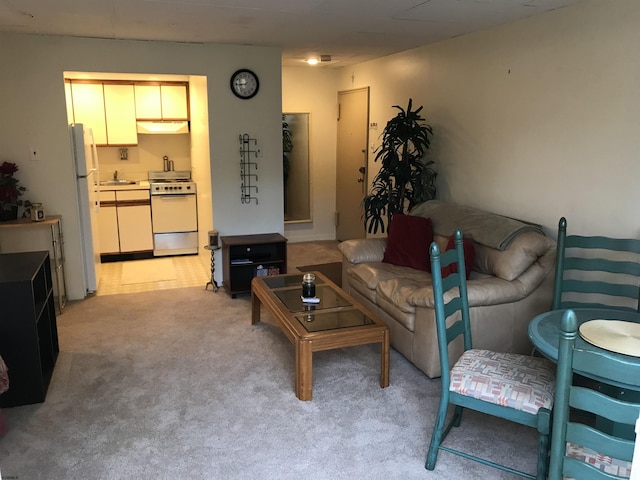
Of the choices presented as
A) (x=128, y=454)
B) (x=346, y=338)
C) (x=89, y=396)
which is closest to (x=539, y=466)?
(x=346, y=338)

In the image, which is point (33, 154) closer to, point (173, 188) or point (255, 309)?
point (173, 188)

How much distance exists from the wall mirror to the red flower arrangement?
330 centimetres

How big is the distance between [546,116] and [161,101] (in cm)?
437

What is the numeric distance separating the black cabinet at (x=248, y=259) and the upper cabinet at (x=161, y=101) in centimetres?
201

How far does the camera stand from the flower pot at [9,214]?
14.2ft

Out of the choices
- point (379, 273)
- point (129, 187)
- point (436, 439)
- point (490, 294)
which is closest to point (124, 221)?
point (129, 187)

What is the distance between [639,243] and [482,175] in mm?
1655

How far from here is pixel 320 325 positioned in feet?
10.2

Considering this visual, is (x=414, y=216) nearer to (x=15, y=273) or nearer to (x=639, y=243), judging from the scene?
(x=639, y=243)

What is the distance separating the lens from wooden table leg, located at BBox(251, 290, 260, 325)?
162 inches

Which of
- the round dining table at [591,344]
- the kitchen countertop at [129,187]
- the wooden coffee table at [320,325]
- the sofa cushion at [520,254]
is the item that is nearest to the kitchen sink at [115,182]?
the kitchen countertop at [129,187]

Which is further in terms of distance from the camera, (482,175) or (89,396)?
(482,175)

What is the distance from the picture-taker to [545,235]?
11.7 feet

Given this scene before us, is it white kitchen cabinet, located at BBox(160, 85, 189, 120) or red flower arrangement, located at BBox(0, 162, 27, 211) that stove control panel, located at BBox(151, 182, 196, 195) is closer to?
white kitchen cabinet, located at BBox(160, 85, 189, 120)
